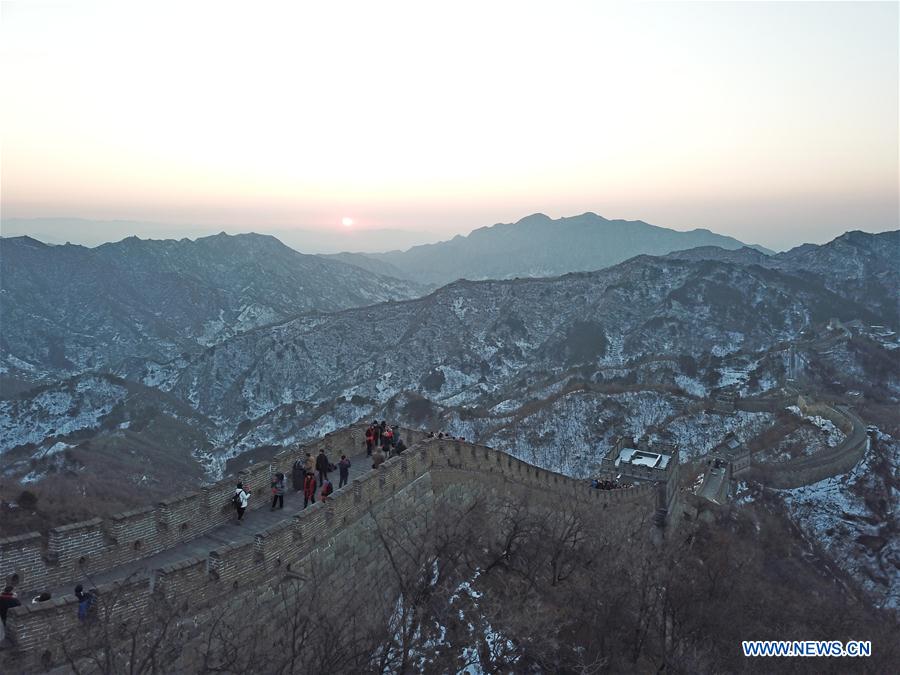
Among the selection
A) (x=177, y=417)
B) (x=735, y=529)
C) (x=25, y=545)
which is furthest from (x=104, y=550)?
(x=177, y=417)

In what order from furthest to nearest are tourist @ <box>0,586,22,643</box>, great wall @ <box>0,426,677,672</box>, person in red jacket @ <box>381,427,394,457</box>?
person in red jacket @ <box>381,427,394,457</box>
tourist @ <box>0,586,22,643</box>
great wall @ <box>0,426,677,672</box>

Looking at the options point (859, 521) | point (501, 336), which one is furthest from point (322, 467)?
point (501, 336)

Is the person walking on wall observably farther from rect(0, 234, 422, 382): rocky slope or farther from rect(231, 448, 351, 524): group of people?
rect(0, 234, 422, 382): rocky slope

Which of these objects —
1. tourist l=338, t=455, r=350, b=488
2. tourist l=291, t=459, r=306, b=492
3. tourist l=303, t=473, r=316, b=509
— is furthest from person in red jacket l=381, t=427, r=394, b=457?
tourist l=303, t=473, r=316, b=509

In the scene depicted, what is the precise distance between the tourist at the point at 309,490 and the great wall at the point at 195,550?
0.60 meters

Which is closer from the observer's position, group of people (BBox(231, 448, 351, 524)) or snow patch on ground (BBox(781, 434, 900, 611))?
group of people (BBox(231, 448, 351, 524))

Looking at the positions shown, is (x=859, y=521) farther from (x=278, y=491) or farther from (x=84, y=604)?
(x=84, y=604)

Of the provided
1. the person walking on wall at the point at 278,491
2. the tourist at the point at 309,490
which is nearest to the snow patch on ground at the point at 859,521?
the tourist at the point at 309,490

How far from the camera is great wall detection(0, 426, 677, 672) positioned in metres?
8.33

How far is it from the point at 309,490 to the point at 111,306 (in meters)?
171

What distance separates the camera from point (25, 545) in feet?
32.8

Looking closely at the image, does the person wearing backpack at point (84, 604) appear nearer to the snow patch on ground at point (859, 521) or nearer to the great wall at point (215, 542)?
the great wall at point (215, 542)

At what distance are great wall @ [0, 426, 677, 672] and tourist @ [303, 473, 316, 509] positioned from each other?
60cm

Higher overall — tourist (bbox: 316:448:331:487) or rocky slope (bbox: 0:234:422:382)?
tourist (bbox: 316:448:331:487)
